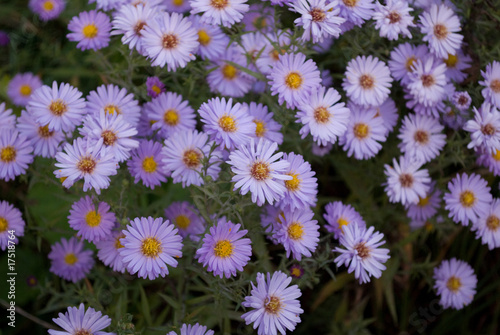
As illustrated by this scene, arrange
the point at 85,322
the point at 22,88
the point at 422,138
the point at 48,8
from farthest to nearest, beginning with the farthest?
the point at 48,8
the point at 22,88
the point at 422,138
the point at 85,322

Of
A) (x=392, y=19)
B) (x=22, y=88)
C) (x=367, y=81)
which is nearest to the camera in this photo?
A: (x=392, y=19)

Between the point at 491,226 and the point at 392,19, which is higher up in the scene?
the point at 392,19

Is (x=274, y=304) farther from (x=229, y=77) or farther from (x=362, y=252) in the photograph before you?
(x=229, y=77)

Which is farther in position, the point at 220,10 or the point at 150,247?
the point at 220,10

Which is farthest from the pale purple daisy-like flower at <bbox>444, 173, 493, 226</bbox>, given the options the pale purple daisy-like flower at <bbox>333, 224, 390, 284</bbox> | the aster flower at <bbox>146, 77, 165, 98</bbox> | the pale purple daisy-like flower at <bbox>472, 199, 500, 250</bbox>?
the aster flower at <bbox>146, 77, 165, 98</bbox>

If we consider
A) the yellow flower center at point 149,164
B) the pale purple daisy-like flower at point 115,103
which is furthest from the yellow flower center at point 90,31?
the yellow flower center at point 149,164

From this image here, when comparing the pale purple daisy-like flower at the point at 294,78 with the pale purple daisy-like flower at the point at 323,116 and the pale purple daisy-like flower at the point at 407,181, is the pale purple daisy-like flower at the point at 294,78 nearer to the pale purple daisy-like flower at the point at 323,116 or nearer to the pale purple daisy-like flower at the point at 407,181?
the pale purple daisy-like flower at the point at 323,116

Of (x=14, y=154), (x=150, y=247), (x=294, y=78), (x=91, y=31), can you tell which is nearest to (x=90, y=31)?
(x=91, y=31)
